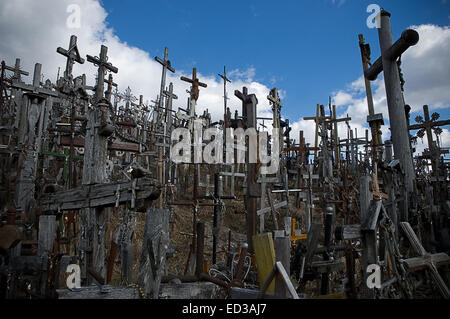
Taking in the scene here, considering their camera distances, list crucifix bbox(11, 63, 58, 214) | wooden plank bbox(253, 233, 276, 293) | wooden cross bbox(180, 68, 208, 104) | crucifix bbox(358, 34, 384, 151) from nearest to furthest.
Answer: wooden plank bbox(253, 233, 276, 293) → crucifix bbox(11, 63, 58, 214) → crucifix bbox(358, 34, 384, 151) → wooden cross bbox(180, 68, 208, 104)

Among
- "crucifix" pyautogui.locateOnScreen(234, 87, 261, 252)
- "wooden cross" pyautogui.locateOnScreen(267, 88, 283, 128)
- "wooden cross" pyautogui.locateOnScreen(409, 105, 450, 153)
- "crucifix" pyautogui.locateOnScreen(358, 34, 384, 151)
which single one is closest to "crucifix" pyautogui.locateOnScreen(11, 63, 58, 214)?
"crucifix" pyautogui.locateOnScreen(234, 87, 261, 252)

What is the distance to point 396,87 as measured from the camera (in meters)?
7.23

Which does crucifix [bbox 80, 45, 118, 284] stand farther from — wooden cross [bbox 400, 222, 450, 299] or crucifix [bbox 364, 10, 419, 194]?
crucifix [bbox 364, 10, 419, 194]

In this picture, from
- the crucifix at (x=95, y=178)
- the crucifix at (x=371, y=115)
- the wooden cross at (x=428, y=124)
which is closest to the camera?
the crucifix at (x=95, y=178)

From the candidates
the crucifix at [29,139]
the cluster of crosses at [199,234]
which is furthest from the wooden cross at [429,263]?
the crucifix at [29,139]

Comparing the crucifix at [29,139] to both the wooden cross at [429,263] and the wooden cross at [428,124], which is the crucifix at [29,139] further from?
the wooden cross at [428,124]

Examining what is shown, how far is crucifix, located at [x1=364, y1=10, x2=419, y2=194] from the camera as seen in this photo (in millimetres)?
6711

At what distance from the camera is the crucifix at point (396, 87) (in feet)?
→ 22.0

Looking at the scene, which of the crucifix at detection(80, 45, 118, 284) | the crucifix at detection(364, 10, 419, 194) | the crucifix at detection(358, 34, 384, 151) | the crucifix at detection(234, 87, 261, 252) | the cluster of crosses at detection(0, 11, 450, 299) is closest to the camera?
the cluster of crosses at detection(0, 11, 450, 299)

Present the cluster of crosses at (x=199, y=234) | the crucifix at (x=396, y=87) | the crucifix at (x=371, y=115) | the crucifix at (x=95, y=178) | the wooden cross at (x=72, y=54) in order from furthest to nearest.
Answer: the wooden cross at (x=72, y=54) < the crucifix at (x=371, y=115) < the crucifix at (x=396, y=87) < the crucifix at (x=95, y=178) < the cluster of crosses at (x=199, y=234)

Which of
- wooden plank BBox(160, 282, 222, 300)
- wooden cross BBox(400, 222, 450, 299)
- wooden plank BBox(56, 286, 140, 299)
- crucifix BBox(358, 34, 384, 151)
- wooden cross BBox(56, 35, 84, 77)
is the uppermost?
wooden cross BBox(56, 35, 84, 77)

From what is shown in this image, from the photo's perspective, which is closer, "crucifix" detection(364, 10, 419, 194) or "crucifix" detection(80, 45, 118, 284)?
"crucifix" detection(80, 45, 118, 284)

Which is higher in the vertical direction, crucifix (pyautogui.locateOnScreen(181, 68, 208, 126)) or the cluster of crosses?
crucifix (pyautogui.locateOnScreen(181, 68, 208, 126))
